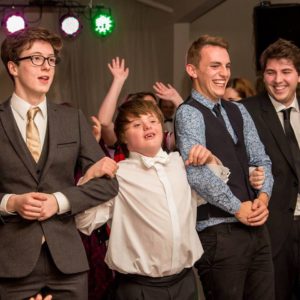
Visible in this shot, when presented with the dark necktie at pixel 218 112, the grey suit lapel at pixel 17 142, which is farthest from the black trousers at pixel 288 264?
the grey suit lapel at pixel 17 142

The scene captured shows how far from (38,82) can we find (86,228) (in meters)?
0.55

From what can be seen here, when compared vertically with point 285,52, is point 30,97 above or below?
below

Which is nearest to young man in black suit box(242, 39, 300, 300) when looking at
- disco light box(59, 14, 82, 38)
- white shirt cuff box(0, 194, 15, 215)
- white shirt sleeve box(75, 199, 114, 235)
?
white shirt sleeve box(75, 199, 114, 235)

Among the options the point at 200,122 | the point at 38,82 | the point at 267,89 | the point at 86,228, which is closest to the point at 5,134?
the point at 38,82

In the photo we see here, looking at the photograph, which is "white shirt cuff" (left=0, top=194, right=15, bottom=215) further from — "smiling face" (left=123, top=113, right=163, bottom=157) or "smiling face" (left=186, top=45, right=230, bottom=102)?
"smiling face" (left=186, top=45, right=230, bottom=102)

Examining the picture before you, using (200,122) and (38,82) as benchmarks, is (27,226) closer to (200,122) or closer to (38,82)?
(38,82)

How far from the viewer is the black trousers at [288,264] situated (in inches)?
104

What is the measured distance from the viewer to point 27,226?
75.7 inches

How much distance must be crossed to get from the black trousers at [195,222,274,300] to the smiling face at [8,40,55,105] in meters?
0.85

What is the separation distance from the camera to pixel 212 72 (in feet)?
7.86

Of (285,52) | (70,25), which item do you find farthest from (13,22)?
(285,52)

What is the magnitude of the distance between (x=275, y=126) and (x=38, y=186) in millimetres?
1200

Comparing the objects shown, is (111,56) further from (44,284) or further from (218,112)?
(44,284)

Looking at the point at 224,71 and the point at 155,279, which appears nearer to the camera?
the point at 155,279
